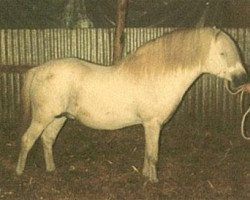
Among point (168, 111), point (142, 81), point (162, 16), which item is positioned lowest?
point (168, 111)

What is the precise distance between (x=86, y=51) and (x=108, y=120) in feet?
11.5

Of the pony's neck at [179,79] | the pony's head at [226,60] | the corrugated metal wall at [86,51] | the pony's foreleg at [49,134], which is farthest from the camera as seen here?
the corrugated metal wall at [86,51]

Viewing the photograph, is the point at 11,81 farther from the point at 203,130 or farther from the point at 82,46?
the point at 203,130

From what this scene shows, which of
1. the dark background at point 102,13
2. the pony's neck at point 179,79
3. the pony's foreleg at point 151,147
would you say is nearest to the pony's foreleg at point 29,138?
the pony's foreleg at point 151,147

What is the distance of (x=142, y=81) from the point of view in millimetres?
5164

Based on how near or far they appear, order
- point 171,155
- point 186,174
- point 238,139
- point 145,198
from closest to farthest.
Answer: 1. point 145,198
2. point 186,174
3. point 171,155
4. point 238,139

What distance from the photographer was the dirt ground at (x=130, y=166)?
17.0 ft

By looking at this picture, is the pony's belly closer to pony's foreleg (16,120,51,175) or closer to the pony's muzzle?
pony's foreleg (16,120,51,175)

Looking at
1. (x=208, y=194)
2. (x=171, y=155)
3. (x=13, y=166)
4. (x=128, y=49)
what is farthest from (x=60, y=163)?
(x=128, y=49)

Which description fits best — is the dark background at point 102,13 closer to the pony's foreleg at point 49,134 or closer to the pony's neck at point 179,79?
the pony's foreleg at point 49,134

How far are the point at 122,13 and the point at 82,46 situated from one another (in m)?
1.24

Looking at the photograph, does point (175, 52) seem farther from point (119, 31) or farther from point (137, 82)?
point (119, 31)

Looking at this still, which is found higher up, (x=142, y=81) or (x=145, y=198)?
(x=142, y=81)

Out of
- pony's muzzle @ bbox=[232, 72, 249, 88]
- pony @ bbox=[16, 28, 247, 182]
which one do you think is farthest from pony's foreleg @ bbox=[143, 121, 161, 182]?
pony's muzzle @ bbox=[232, 72, 249, 88]
